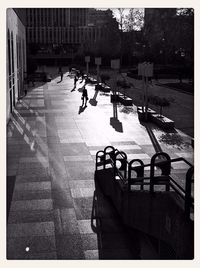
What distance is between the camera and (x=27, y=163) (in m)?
12.4

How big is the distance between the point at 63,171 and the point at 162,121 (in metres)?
7.80

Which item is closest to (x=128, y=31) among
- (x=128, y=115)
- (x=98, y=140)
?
(x=128, y=115)

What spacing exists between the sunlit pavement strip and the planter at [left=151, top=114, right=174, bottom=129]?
472mm

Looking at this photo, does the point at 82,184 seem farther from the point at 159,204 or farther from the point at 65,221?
the point at 159,204

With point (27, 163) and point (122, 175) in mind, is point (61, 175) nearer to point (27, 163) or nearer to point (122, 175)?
point (27, 163)

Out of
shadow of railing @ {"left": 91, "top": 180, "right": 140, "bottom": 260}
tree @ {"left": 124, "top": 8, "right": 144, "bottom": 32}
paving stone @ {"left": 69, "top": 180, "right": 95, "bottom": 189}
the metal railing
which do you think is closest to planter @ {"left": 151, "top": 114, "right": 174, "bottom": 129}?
the metal railing

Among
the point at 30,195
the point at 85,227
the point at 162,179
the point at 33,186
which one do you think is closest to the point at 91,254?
the point at 85,227

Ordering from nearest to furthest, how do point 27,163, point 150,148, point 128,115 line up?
point 27,163 < point 150,148 < point 128,115

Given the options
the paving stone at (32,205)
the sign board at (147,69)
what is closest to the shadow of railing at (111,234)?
the paving stone at (32,205)

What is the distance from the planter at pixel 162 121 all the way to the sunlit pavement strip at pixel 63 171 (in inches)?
18.6

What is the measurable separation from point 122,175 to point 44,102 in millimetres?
18560

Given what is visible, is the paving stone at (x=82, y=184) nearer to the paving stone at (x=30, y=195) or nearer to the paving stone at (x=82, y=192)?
the paving stone at (x=82, y=192)

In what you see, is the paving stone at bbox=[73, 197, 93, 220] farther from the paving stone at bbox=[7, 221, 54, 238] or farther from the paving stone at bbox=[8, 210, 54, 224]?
the paving stone at bbox=[7, 221, 54, 238]

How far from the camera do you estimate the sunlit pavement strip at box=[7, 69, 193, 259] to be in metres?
7.18
